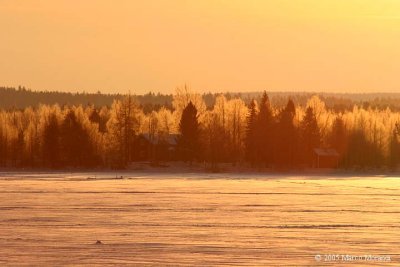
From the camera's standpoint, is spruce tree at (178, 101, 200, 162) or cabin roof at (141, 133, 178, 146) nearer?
spruce tree at (178, 101, 200, 162)

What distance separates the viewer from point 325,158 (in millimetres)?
142625

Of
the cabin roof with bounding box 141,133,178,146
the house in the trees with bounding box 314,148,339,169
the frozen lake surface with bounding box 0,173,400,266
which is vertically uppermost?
the frozen lake surface with bounding box 0,173,400,266

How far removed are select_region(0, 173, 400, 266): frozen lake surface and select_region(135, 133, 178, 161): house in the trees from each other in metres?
78.2

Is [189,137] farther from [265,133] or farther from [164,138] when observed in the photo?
[265,133]

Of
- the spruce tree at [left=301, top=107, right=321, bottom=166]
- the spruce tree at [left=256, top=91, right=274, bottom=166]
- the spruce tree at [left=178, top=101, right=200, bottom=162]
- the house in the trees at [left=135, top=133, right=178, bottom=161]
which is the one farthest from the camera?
the house in the trees at [left=135, top=133, right=178, bottom=161]

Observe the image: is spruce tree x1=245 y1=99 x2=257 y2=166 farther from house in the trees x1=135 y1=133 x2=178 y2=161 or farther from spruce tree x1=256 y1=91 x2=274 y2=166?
house in the trees x1=135 y1=133 x2=178 y2=161

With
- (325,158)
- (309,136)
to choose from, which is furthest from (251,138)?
(325,158)

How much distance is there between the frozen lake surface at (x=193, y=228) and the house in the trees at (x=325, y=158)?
74.2 meters

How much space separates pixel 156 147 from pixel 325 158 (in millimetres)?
23082

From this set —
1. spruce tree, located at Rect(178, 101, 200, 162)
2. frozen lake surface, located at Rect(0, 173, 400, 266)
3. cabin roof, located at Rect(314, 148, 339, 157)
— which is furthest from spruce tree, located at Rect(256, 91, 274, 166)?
frozen lake surface, located at Rect(0, 173, 400, 266)

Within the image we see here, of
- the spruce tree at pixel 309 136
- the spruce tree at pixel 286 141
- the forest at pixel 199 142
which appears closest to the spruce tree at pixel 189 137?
the forest at pixel 199 142

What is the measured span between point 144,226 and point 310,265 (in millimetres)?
12083

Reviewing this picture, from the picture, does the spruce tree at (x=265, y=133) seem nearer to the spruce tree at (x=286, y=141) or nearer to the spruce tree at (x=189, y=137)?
the spruce tree at (x=286, y=141)

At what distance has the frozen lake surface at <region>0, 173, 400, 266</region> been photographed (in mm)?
33719
